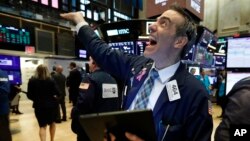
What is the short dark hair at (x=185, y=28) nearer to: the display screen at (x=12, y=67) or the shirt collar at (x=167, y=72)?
the shirt collar at (x=167, y=72)

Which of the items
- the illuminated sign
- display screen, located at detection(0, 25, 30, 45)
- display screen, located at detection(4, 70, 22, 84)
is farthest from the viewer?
display screen, located at detection(0, 25, 30, 45)

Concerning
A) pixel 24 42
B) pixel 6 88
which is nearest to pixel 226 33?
pixel 24 42

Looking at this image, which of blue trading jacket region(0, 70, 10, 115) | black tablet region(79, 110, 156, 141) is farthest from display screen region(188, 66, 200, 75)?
black tablet region(79, 110, 156, 141)

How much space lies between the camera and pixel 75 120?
2803 millimetres

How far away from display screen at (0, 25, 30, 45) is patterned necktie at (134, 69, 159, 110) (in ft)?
27.5

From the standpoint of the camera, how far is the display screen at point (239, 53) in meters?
2.06

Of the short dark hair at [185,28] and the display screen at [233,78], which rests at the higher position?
the short dark hair at [185,28]

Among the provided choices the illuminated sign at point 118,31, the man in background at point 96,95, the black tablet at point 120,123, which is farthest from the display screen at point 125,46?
the black tablet at point 120,123

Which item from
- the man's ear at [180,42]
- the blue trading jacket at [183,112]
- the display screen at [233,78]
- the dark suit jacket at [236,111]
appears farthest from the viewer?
the display screen at [233,78]

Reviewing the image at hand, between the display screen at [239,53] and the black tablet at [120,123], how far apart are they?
136cm

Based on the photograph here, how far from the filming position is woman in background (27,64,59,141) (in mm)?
4371

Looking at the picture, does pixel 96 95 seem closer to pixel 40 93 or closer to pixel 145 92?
pixel 145 92

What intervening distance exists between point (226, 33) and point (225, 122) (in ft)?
45.0

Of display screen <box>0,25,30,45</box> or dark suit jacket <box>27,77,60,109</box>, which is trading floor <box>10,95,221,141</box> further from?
display screen <box>0,25,30,45</box>
